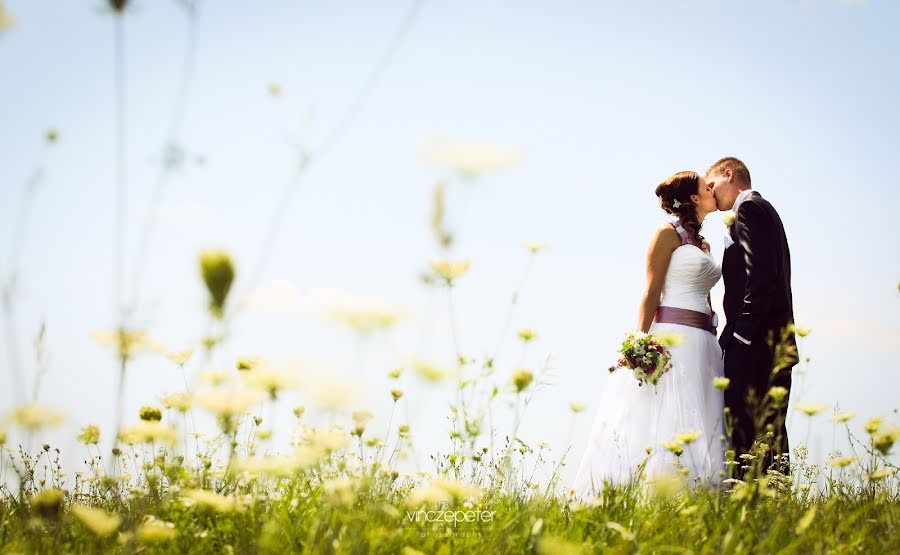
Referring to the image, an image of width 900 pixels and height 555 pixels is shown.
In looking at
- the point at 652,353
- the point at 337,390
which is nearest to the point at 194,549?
the point at 337,390

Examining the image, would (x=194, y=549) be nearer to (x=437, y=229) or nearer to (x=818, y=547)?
(x=437, y=229)

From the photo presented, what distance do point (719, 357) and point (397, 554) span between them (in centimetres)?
320

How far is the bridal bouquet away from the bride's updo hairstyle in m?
1.04

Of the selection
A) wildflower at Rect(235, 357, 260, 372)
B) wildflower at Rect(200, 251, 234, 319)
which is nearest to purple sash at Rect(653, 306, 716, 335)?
wildflower at Rect(235, 357, 260, 372)

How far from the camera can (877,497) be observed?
10.8ft

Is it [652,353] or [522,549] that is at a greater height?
[652,353]

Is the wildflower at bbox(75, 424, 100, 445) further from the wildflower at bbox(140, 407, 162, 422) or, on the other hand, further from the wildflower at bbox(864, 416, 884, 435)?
the wildflower at bbox(864, 416, 884, 435)

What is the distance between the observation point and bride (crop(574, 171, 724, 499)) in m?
4.34

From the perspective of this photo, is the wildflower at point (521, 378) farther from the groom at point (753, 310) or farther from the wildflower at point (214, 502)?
the groom at point (753, 310)

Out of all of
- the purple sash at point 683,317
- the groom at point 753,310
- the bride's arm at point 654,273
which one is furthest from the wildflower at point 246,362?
the groom at point 753,310

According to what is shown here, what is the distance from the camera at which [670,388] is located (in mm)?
4477

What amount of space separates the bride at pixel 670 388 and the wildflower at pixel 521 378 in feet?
7.29

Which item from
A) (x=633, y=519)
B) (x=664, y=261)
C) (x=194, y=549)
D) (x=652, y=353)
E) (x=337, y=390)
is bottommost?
(x=194, y=549)

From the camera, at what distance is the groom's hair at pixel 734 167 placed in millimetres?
5098
